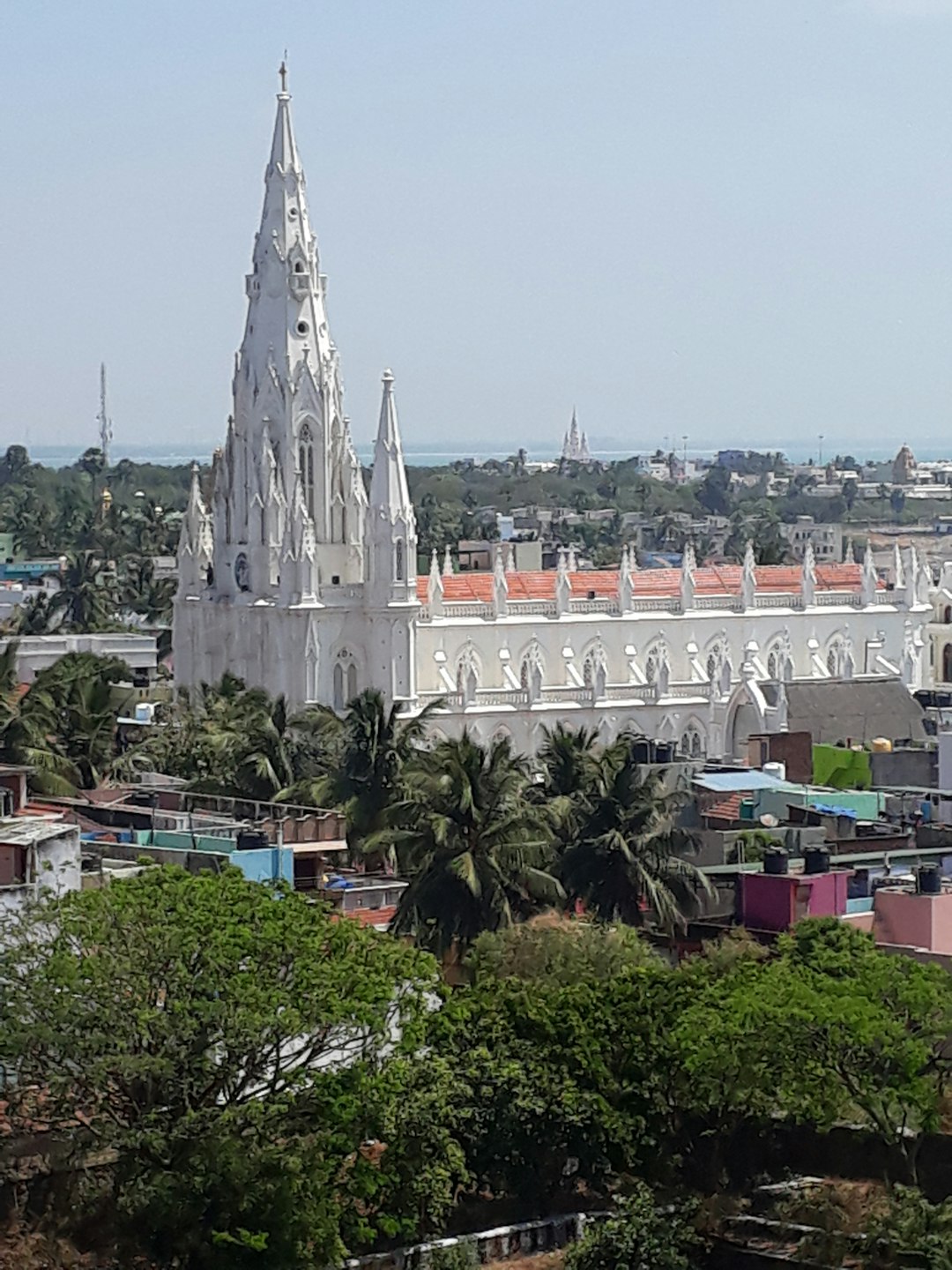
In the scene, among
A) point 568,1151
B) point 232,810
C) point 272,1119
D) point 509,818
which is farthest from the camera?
point 232,810

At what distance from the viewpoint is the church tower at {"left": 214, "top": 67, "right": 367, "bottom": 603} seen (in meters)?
92.2

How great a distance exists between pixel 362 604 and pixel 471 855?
139 feet

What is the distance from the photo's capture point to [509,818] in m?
51.7

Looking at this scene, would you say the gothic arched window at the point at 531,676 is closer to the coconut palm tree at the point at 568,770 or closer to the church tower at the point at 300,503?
the church tower at the point at 300,503

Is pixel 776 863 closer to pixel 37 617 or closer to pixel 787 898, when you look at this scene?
pixel 787 898

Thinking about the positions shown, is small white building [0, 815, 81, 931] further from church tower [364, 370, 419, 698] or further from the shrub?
church tower [364, 370, 419, 698]

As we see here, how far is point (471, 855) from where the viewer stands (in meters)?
50.9

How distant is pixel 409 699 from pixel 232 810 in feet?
115

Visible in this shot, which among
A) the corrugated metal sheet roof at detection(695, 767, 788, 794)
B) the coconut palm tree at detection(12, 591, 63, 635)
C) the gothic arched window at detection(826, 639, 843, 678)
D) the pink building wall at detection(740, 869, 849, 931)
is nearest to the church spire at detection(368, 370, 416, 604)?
the gothic arched window at detection(826, 639, 843, 678)

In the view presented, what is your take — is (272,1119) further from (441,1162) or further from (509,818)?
(509,818)

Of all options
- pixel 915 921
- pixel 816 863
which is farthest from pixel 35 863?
pixel 816 863

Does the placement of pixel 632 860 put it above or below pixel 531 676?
below

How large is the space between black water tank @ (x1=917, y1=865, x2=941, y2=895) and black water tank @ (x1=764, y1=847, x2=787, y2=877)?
2518mm

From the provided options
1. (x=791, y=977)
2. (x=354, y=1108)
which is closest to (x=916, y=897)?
(x=791, y=977)
